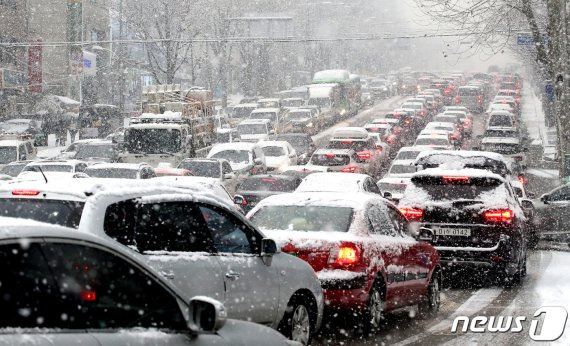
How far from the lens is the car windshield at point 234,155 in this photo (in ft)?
105

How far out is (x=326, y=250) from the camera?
10.6 meters

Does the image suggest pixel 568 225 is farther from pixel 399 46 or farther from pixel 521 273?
pixel 399 46

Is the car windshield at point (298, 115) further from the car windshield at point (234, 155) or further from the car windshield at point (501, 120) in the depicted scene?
the car windshield at point (234, 155)

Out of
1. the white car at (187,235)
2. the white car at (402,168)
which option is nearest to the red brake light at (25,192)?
the white car at (187,235)

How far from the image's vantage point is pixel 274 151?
3756 centimetres

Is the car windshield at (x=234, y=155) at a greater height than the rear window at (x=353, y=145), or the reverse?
the car windshield at (x=234, y=155)

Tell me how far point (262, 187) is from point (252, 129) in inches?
996

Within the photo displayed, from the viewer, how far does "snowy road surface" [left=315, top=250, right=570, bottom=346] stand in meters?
10.7

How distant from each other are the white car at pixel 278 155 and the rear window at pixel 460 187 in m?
21.1

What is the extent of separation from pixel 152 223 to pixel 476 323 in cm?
526

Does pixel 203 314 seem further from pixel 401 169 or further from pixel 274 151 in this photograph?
pixel 274 151

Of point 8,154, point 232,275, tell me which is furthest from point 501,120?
point 232,275

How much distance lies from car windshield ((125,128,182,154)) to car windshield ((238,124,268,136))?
18.1m

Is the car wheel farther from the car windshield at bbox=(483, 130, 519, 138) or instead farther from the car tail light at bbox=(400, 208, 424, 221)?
the car windshield at bbox=(483, 130, 519, 138)
